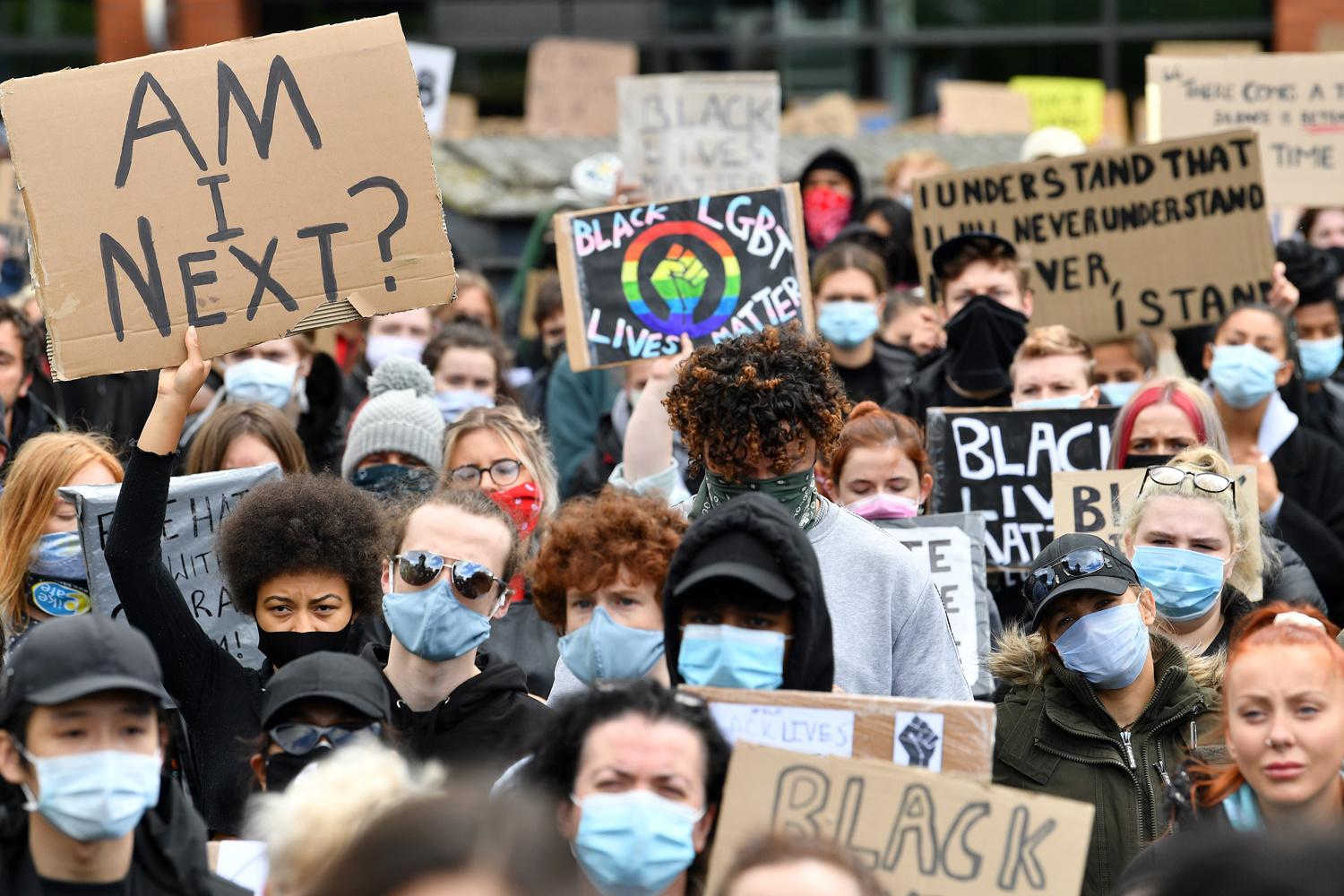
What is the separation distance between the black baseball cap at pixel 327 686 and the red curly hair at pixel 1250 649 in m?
1.70

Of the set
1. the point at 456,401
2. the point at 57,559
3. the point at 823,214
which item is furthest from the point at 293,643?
the point at 823,214

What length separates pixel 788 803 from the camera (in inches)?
134

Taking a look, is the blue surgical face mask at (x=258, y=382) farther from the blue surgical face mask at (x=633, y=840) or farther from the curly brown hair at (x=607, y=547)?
the blue surgical face mask at (x=633, y=840)

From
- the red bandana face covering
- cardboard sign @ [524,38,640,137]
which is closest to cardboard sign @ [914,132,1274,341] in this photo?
the red bandana face covering

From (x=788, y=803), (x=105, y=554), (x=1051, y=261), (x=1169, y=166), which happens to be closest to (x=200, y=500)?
(x=105, y=554)

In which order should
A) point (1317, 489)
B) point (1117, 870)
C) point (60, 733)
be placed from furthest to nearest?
point (1317, 489), point (1117, 870), point (60, 733)

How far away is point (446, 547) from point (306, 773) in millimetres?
1144

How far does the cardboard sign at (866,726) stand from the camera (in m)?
3.58

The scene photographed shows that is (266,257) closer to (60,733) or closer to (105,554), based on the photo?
(105,554)

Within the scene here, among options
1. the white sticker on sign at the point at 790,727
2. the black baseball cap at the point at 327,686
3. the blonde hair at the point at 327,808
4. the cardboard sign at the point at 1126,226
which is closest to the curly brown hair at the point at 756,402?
the white sticker on sign at the point at 790,727

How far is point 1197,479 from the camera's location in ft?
17.2

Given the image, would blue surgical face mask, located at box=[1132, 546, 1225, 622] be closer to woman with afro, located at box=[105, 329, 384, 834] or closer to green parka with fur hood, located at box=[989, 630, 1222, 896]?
green parka with fur hood, located at box=[989, 630, 1222, 896]

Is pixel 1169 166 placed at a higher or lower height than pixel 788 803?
higher

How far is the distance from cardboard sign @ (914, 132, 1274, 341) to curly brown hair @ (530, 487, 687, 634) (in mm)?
3526
